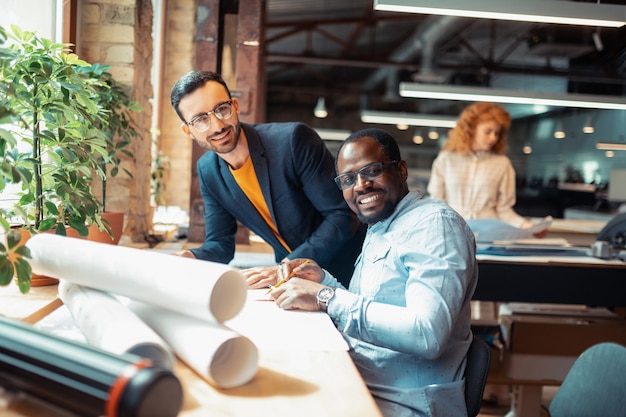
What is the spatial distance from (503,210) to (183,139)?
11.2 feet

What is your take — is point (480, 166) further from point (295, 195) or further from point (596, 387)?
point (596, 387)

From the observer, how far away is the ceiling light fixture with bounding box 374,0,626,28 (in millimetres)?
3658

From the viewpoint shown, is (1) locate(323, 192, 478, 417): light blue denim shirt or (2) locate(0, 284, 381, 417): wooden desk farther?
(1) locate(323, 192, 478, 417): light blue denim shirt

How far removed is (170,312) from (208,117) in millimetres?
1083

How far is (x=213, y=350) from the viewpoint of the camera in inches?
42.8

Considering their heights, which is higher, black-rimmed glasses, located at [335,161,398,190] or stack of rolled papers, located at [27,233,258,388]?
black-rimmed glasses, located at [335,161,398,190]

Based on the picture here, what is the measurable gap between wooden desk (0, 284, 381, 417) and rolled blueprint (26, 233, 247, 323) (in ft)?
0.43

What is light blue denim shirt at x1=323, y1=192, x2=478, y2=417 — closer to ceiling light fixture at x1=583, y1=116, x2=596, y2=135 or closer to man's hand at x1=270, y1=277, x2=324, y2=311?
man's hand at x1=270, y1=277, x2=324, y2=311

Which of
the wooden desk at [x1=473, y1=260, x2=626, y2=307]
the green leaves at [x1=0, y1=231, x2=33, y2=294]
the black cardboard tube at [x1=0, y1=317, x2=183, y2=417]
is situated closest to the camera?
the black cardboard tube at [x1=0, y1=317, x2=183, y2=417]

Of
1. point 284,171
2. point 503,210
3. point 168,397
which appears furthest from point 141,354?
point 503,210

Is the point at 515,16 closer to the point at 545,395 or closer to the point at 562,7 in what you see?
the point at 562,7

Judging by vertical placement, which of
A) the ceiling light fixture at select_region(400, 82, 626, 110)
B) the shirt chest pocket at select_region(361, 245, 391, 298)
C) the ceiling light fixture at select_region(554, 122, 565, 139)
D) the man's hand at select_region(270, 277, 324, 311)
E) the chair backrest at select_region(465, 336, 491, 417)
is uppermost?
the ceiling light fixture at select_region(400, 82, 626, 110)

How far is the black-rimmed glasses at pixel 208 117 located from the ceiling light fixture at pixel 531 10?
179cm

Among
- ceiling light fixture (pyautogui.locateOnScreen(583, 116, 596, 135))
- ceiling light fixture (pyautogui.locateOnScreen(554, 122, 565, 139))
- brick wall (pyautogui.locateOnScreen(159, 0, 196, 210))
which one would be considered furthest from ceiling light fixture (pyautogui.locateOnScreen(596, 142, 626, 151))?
brick wall (pyautogui.locateOnScreen(159, 0, 196, 210))
